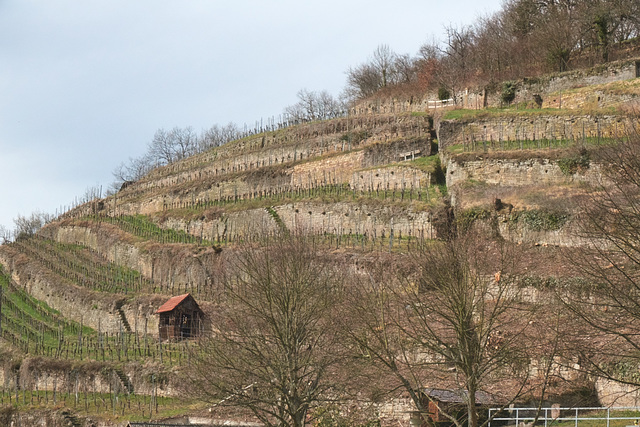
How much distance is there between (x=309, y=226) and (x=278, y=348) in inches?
999

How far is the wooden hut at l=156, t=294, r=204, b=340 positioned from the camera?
46.8 m

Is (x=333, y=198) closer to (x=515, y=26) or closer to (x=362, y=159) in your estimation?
(x=362, y=159)

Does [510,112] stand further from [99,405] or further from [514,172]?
[99,405]

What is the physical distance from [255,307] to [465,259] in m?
7.51

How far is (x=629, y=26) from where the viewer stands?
6431 centimetres

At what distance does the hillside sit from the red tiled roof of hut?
4.42 feet

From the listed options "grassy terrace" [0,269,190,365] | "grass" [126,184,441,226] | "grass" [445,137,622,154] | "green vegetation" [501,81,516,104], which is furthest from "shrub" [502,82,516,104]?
"grassy terrace" [0,269,190,365]

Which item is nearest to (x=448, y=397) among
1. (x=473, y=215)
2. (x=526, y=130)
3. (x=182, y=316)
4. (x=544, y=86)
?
(x=473, y=215)

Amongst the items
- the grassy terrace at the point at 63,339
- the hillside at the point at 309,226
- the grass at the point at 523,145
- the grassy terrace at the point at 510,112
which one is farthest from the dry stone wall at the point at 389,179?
the grassy terrace at the point at 63,339

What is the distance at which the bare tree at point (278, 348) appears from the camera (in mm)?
26062

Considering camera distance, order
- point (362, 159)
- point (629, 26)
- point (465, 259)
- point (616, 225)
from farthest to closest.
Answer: point (629, 26) → point (362, 159) → point (465, 259) → point (616, 225)

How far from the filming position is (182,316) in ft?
155

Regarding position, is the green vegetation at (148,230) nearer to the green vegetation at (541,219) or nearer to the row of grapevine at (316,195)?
the row of grapevine at (316,195)

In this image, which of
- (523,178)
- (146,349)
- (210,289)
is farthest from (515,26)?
(146,349)
